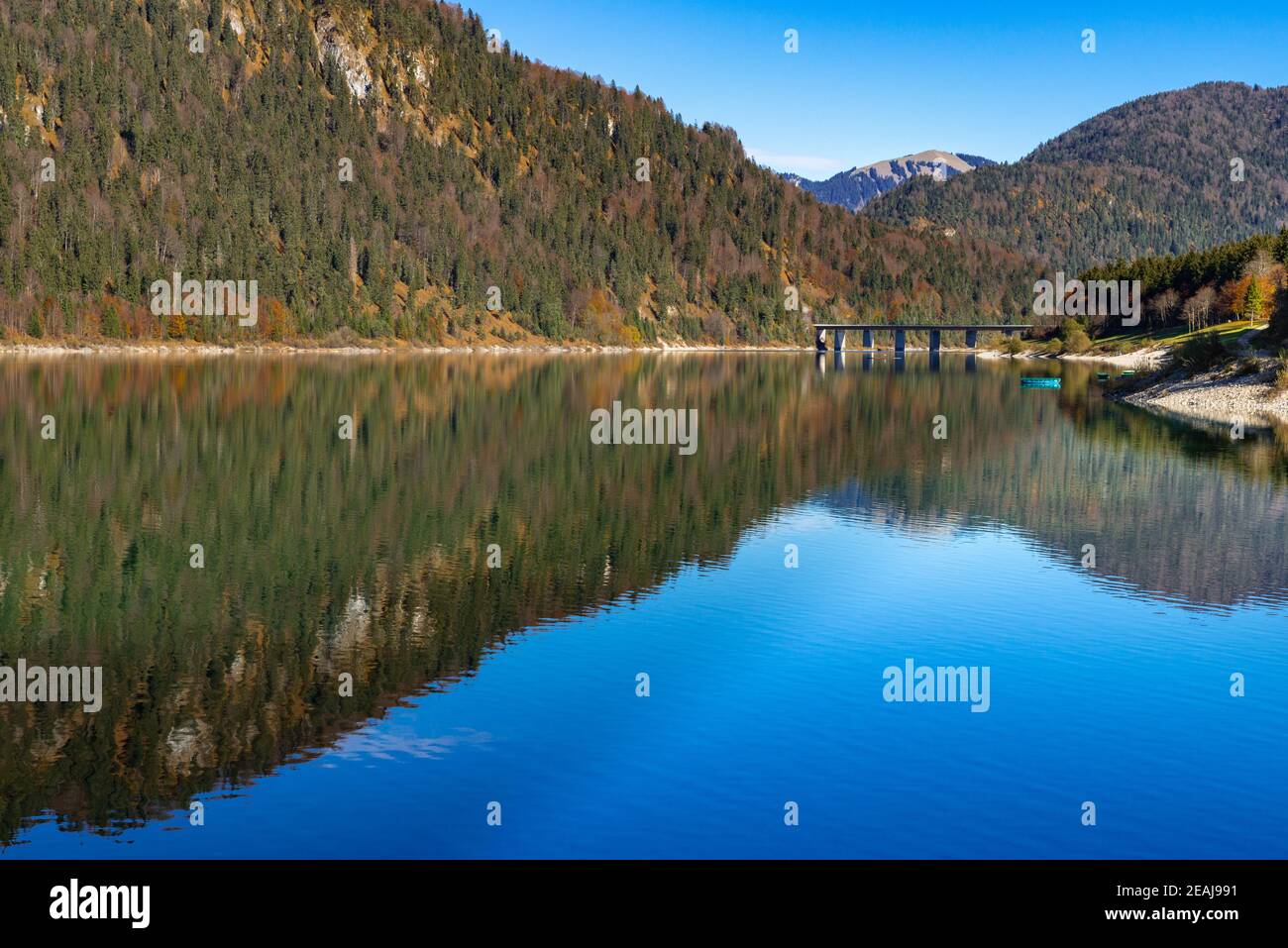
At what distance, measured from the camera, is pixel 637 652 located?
33969 mm

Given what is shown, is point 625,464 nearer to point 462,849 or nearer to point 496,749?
point 496,749

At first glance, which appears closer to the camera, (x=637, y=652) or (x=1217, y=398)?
(x=637, y=652)

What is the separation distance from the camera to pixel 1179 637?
3494 cm

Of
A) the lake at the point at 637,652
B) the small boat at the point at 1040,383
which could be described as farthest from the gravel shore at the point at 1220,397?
the lake at the point at 637,652

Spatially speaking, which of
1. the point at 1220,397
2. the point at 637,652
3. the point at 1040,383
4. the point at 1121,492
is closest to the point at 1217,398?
the point at 1220,397

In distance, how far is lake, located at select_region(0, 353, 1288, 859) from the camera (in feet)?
→ 73.5

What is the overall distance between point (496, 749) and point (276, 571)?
19006 millimetres

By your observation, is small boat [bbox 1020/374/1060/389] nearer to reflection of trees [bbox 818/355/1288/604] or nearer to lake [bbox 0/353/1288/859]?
reflection of trees [bbox 818/355/1288/604]

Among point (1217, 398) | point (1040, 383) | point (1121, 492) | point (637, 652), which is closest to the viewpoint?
point (637, 652)

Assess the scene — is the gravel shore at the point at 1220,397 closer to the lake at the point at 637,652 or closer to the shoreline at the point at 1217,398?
the shoreline at the point at 1217,398

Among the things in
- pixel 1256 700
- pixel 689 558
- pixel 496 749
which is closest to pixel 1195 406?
pixel 689 558

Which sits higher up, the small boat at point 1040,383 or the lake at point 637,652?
the small boat at point 1040,383

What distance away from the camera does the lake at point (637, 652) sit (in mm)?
22391

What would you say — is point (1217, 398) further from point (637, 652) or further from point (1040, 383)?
point (637, 652)
